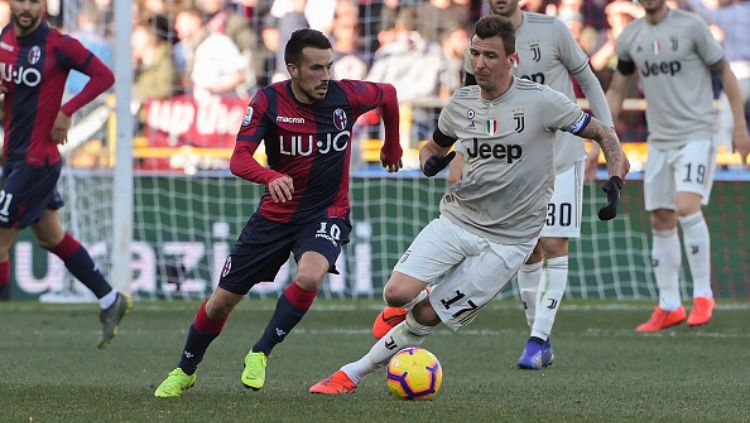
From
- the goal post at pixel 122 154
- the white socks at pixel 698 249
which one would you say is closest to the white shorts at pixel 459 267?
the white socks at pixel 698 249

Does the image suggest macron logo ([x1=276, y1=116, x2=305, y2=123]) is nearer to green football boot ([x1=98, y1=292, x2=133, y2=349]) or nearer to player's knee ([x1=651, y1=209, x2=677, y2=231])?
green football boot ([x1=98, y1=292, x2=133, y2=349])

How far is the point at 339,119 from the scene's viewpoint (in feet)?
22.2

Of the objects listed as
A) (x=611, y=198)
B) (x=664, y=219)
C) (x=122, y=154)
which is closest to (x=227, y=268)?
(x=611, y=198)

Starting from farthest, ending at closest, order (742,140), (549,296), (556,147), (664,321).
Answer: (664,321)
(742,140)
(556,147)
(549,296)

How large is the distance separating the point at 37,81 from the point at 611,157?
4288 millimetres

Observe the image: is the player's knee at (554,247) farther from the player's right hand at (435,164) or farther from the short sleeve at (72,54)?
the short sleeve at (72,54)

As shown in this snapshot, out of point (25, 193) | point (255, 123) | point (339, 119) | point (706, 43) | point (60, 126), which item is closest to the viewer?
point (255, 123)

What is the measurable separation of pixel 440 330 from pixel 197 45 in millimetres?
5985

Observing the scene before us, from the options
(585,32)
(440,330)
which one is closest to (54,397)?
(440,330)

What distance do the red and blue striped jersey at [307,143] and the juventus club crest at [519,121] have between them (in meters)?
0.77

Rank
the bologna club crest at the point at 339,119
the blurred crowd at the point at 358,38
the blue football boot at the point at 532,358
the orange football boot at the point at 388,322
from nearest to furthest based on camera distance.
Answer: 1. the bologna club crest at the point at 339,119
2. the orange football boot at the point at 388,322
3. the blue football boot at the point at 532,358
4. the blurred crowd at the point at 358,38

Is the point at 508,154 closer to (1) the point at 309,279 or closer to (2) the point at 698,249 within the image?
(1) the point at 309,279

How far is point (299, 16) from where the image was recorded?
15.5 meters

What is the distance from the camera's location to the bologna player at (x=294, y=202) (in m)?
6.56
